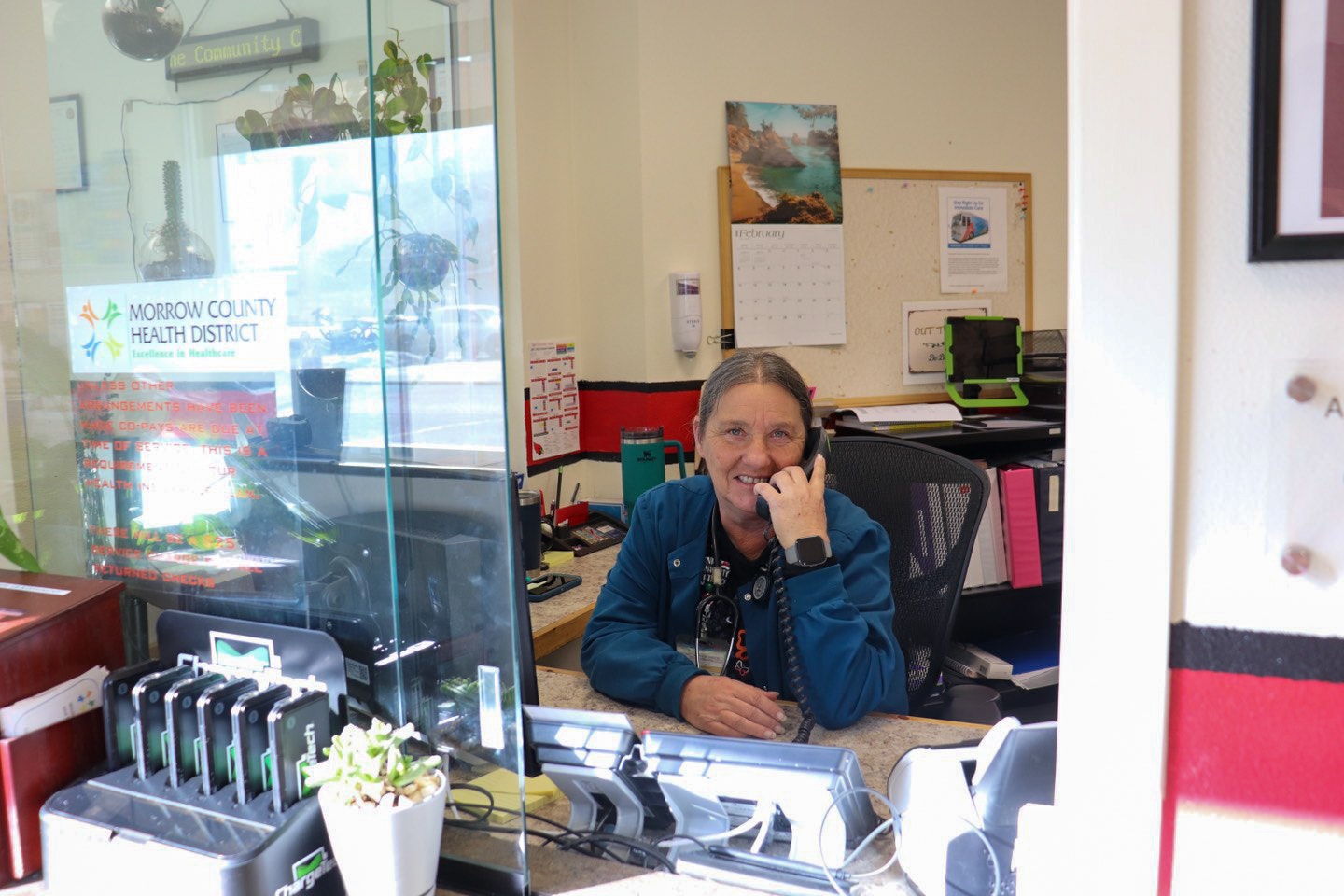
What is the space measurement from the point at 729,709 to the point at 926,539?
73 cm

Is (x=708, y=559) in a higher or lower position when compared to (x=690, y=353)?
lower

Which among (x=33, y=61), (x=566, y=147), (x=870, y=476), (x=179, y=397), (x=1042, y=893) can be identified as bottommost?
(x=1042, y=893)

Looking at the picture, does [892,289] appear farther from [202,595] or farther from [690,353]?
[202,595]

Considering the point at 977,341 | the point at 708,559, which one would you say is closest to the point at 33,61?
the point at 708,559

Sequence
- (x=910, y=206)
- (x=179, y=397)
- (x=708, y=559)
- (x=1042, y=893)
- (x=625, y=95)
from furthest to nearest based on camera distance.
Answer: (x=910, y=206)
(x=625, y=95)
(x=708, y=559)
(x=179, y=397)
(x=1042, y=893)

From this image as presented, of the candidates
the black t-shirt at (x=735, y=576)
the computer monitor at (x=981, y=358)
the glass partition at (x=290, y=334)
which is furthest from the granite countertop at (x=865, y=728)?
the computer monitor at (x=981, y=358)

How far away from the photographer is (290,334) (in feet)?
3.60

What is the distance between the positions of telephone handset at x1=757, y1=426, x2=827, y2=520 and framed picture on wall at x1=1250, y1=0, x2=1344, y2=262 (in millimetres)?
1093

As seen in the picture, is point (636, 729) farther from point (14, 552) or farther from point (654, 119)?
point (654, 119)

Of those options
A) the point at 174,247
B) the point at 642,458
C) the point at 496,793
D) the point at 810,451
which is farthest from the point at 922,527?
the point at 174,247

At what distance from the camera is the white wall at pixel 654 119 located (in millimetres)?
3115

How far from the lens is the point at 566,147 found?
10.7ft

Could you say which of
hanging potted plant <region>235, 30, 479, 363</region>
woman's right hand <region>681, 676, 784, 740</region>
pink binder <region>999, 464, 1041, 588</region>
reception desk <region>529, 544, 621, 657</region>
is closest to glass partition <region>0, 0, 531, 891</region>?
hanging potted plant <region>235, 30, 479, 363</region>

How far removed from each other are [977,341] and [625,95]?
4.88 feet
